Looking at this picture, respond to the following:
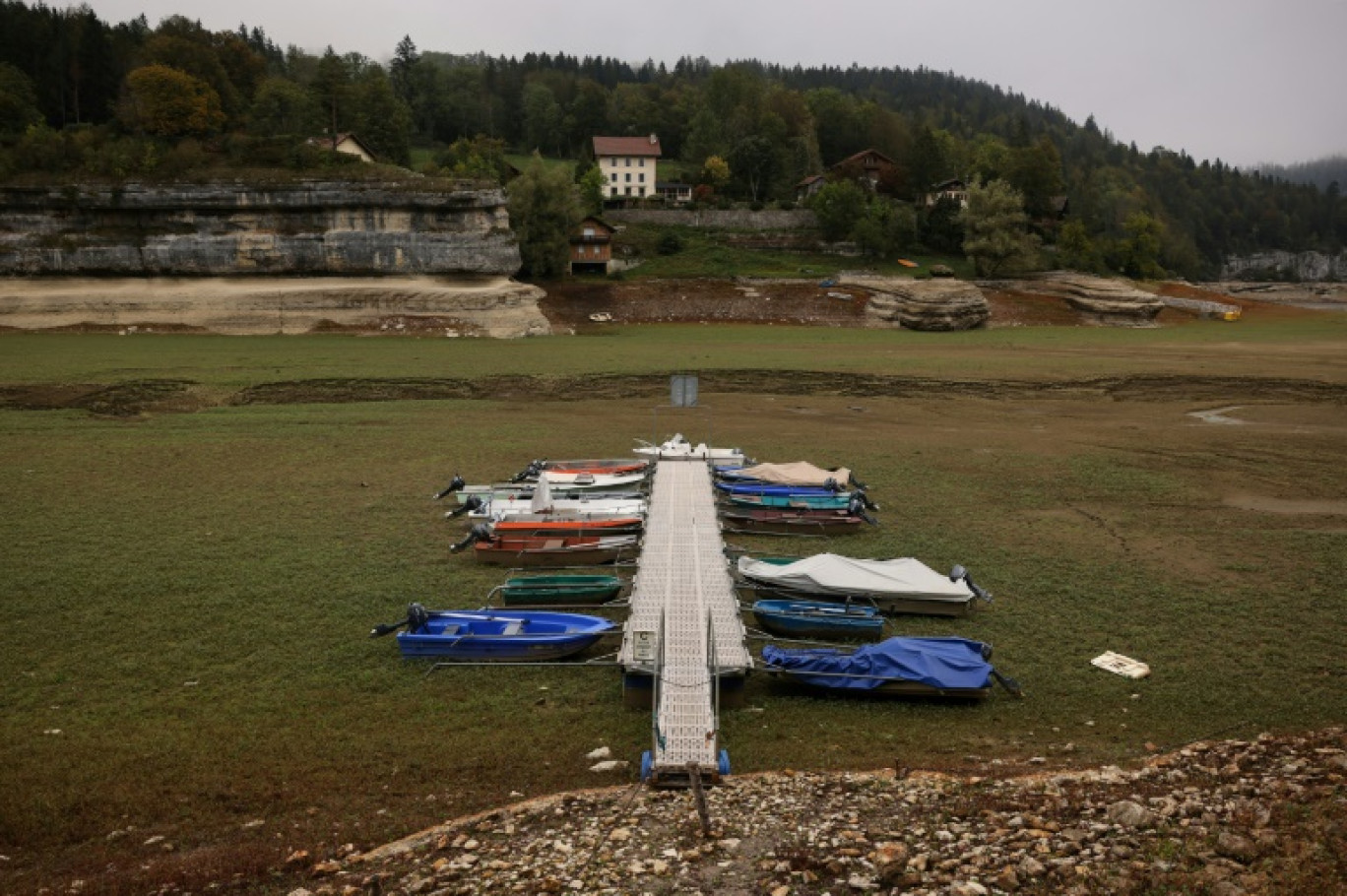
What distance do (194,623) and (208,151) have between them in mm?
58562

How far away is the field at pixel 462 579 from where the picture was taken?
11.1m

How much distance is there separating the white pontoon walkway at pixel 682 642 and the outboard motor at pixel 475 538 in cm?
322

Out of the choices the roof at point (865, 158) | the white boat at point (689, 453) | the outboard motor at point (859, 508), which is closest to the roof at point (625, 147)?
the roof at point (865, 158)

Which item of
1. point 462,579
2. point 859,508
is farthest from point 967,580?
point 462,579

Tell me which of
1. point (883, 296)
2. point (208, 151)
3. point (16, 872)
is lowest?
point (16, 872)


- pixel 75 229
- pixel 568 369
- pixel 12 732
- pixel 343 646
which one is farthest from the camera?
pixel 75 229

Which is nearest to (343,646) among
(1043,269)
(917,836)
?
(917,836)

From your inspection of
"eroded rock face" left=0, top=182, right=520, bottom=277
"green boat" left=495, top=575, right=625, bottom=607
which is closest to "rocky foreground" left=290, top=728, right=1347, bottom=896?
"green boat" left=495, top=575, right=625, bottom=607

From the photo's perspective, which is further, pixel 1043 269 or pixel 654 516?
pixel 1043 269

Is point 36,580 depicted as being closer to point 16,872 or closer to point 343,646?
point 343,646

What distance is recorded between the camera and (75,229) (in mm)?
59062

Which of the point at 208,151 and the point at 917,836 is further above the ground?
the point at 208,151

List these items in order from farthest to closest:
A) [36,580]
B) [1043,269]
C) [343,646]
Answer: [1043,269], [36,580], [343,646]

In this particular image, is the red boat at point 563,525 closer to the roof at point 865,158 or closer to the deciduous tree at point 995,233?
the deciduous tree at point 995,233
